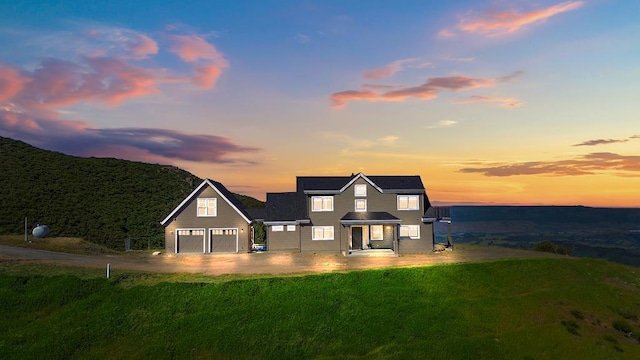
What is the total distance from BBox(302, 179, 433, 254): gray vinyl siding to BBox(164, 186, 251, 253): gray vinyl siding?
646 cm

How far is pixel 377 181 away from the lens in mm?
53344

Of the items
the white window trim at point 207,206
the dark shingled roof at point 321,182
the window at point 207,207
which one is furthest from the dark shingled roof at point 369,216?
the window at point 207,207

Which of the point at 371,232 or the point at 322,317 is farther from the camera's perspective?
the point at 371,232

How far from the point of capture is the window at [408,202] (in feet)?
170

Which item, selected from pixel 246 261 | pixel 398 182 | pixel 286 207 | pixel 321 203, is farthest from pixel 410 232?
pixel 246 261

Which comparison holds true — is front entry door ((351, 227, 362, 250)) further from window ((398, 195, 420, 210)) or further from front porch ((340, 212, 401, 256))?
window ((398, 195, 420, 210))

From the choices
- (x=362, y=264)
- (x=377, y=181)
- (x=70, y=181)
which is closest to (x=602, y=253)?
(x=377, y=181)

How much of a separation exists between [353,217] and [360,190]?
3525 millimetres

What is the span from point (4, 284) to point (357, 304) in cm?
2449

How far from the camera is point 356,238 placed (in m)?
51.5

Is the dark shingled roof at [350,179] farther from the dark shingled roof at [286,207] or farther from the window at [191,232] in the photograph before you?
the window at [191,232]

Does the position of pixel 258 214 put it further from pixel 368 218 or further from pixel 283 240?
pixel 368 218

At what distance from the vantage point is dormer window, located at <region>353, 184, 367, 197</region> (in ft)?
169

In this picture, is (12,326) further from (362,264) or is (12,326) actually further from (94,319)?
(362,264)
